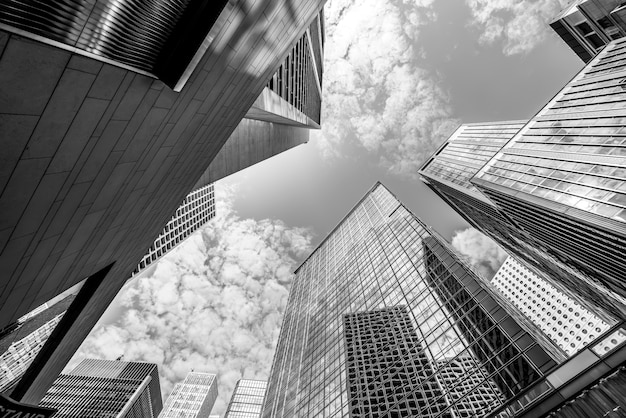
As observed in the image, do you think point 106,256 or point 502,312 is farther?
point 502,312

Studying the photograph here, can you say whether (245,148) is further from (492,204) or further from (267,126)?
(492,204)

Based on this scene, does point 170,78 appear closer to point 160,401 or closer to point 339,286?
point 339,286

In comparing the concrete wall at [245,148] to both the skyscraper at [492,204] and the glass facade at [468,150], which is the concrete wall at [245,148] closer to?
the skyscraper at [492,204]

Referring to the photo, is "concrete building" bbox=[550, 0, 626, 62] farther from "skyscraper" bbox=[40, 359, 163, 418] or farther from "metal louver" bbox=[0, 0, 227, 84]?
"skyscraper" bbox=[40, 359, 163, 418]

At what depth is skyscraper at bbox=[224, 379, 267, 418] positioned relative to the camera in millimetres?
160375

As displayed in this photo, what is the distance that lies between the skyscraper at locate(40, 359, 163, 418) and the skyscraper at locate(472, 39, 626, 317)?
157903 mm

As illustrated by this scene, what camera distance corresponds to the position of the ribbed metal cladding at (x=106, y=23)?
4516mm

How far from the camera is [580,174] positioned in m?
35.4

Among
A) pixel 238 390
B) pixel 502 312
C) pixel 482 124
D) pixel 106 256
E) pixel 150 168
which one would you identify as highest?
pixel 482 124

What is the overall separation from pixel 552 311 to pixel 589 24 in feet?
367

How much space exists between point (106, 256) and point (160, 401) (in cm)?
19112

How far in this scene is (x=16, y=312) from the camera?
31.1ft

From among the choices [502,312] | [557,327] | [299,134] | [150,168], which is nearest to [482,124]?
[299,134]

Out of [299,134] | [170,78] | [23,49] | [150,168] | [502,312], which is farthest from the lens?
[299,134]
